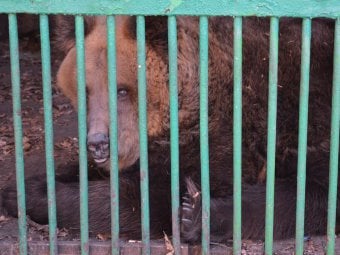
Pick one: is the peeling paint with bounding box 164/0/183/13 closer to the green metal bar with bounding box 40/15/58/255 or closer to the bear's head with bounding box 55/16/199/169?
the green metal bar with bounding box 40/15/58/255

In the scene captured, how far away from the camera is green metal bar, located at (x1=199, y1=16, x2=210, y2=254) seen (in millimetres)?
2600

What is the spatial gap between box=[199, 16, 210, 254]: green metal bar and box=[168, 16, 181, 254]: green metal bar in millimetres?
97

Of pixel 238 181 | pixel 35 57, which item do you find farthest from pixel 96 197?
pixel 35 57

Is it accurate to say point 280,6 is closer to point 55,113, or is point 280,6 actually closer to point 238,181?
point 238,181

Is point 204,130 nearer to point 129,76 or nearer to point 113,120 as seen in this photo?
point 113,120

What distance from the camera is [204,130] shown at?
270cm

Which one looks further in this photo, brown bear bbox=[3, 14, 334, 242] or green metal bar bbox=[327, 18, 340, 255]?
brown bear bbox=[3, 14, 334, 242]

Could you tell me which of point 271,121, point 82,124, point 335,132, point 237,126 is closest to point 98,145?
point 82,124

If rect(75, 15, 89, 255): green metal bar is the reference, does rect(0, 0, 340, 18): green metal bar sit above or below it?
above

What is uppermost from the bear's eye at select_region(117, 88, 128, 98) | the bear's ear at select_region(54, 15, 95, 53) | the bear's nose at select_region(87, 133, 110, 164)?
the bear's ear at select_region(54, 15, 95, 53)

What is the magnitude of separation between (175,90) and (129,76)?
0.77m

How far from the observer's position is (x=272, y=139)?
2.70 metres

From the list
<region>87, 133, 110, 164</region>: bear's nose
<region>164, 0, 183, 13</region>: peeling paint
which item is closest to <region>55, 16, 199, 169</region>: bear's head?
<region>87, 133, 110, 164</region>: bear's nose

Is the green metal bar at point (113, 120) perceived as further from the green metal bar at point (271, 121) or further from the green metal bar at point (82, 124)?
the green metal bar at point (271, 121)
